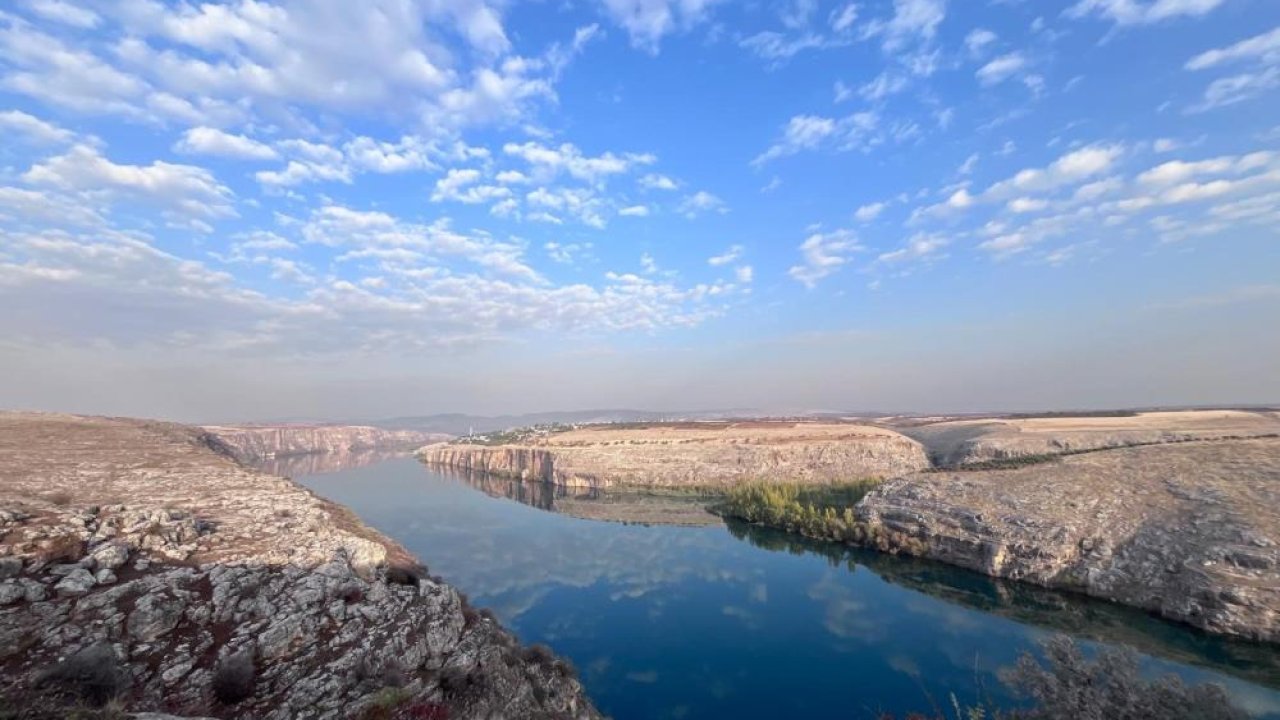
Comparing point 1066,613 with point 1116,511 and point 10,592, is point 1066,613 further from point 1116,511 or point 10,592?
point 10,592

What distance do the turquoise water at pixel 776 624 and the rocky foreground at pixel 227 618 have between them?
8539 millimetres

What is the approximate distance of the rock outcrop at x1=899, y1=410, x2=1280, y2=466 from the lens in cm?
5466

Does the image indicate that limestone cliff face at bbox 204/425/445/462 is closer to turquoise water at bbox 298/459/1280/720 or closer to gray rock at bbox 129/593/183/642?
turquoise water at bbox 298/459/1280/720

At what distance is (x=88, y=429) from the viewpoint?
33.9 metres

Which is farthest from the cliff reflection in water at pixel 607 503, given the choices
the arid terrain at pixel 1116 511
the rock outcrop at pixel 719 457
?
the arid terrain at pixel 1116 511

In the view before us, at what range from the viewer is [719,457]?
253ft

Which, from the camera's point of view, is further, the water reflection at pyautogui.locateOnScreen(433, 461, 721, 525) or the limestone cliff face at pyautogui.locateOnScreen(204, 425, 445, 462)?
the limestone cliff face at pyautogui.locateOnScreen(204, 425, 445, 462)

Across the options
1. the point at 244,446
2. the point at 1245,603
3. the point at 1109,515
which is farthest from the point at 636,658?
the point at 244,446

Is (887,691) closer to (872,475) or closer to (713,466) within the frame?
(872,475)

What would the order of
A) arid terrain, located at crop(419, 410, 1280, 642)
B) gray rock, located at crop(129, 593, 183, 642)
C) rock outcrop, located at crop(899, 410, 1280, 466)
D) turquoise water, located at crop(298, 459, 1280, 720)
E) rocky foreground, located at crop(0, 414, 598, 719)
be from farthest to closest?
rock outcrop, located at crop(899, 410, 1280, 466), arid terrain, located at crop(419, 410, 1280, 642), turquoise water, located at crop(298, 459, 1280, 720), gray rock, located at crop(129, 593, 183, 642), rocky foreground, located at crop(0, 414, 598, 719)

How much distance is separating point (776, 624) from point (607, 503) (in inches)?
1620

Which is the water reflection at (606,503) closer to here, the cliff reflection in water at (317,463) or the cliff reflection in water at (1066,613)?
the cliff reflection in water at (1066,613)

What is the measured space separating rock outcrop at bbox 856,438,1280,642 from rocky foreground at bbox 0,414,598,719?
94.4 ft

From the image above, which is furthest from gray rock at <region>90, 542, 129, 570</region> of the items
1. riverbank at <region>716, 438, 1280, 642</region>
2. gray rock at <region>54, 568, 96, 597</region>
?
riverbank at <region>716, 438, 1280, 642</region>
